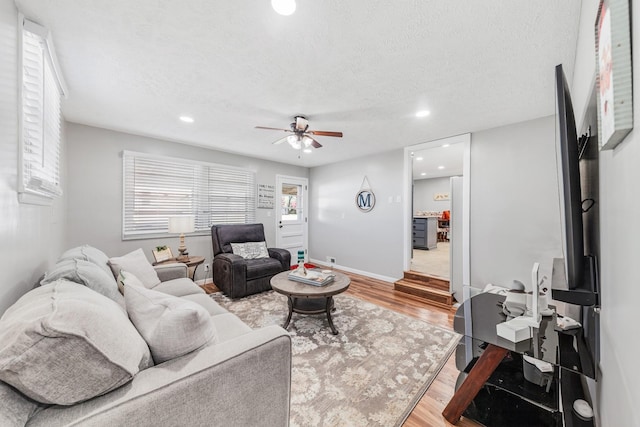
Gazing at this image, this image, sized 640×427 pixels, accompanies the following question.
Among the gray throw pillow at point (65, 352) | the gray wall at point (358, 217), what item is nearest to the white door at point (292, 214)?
the gray wall at point (358, 217)

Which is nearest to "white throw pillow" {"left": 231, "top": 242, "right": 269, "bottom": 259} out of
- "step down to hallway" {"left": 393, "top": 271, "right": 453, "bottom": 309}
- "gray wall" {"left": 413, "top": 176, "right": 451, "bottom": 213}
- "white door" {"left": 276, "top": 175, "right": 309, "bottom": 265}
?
"white door" {"left": 276, "top": 175, "right": 309, "bottom": 265}

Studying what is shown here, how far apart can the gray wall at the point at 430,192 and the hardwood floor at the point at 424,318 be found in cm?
566

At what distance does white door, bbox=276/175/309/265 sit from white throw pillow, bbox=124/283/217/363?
4.14 metres

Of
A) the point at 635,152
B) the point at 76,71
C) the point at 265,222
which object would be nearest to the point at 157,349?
the point at 635,152

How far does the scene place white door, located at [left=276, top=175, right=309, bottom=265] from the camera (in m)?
5.30

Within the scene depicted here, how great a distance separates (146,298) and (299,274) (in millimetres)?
1821

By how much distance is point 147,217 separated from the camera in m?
3.63

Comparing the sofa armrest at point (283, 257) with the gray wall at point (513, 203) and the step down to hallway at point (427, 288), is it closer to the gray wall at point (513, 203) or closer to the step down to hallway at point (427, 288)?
the step down to hallway at point (427, 288)

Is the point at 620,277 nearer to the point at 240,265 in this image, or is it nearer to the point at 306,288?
the point at 306,288

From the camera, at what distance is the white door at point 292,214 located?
17.4 ft

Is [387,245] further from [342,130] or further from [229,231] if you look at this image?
[229,231]

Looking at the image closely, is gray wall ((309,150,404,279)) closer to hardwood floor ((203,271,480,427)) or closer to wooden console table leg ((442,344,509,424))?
hardwood floor ((203,271,480,427))

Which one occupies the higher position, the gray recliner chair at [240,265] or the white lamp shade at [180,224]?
the white lamp shade at [180,224]

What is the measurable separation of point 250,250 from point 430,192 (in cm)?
738
